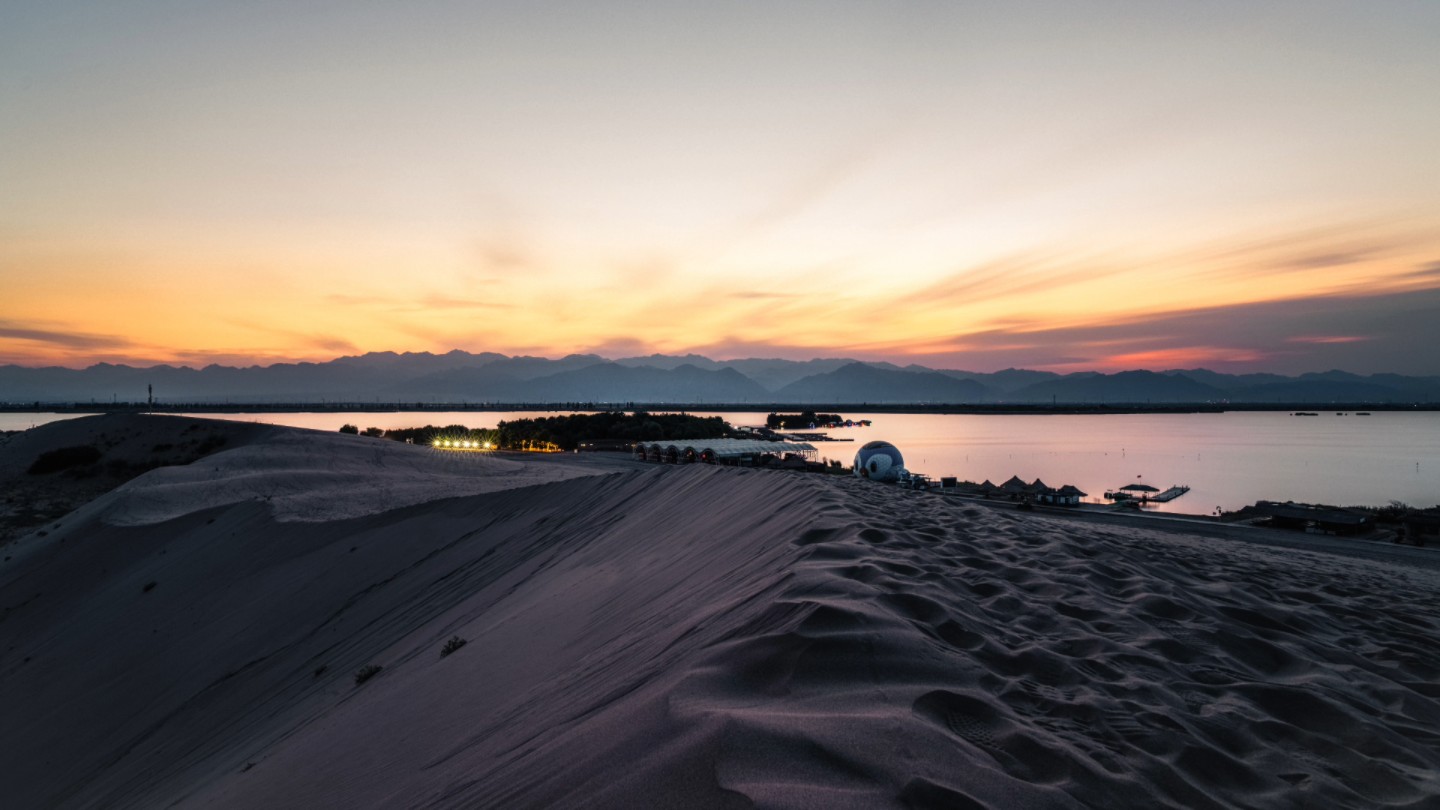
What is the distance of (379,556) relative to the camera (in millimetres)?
12234

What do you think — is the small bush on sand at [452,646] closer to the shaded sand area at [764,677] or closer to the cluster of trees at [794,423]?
the shaded sand area at [764,677]

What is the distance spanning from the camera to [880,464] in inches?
923

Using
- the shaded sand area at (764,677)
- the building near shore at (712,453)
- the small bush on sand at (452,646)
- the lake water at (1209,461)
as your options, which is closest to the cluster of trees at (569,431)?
the building near shore at (712,453)

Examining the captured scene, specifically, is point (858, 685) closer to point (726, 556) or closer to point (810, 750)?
point (810, 750)

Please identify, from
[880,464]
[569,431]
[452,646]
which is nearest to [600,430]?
[569,431]

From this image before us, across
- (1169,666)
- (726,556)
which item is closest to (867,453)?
(726,556)

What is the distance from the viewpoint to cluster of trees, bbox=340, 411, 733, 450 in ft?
147

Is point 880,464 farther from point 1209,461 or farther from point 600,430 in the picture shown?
point 1209,461

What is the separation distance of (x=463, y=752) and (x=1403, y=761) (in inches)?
173

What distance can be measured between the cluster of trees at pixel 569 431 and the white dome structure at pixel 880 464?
2257 cm

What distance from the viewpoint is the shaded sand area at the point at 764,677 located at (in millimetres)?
2277

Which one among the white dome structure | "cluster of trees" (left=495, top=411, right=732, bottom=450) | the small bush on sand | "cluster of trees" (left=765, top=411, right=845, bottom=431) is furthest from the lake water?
the small bush on sand

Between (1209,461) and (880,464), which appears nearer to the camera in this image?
(880,464)

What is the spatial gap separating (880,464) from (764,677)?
2146 centimetres
